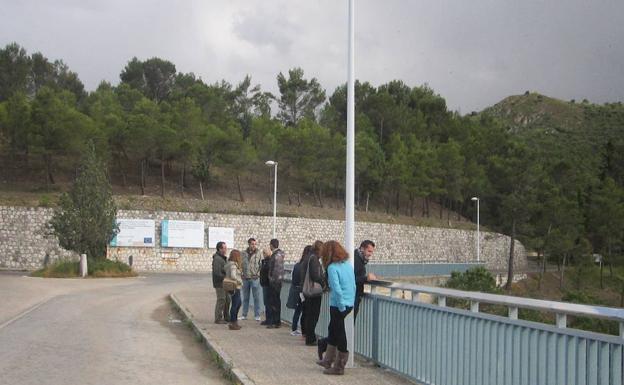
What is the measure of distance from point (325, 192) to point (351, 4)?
2575 inches

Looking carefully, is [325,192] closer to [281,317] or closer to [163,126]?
[163,126]

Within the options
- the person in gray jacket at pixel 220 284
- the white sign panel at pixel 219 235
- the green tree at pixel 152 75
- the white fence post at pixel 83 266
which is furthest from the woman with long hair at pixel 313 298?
the green tree at pixel 152 75

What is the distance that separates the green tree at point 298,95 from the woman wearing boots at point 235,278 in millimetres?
71770

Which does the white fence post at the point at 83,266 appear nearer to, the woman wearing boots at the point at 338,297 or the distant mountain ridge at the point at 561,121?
the woman wearing boots at the point at 338,297

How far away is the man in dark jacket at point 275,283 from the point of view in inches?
593

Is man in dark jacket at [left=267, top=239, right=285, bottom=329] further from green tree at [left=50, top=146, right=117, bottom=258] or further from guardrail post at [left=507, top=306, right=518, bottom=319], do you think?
green tree at [left=50, top=146, right=117, bottom=258]

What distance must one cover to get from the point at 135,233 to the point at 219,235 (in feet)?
21.9

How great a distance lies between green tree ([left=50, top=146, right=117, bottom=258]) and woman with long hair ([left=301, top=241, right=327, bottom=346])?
26.8 m

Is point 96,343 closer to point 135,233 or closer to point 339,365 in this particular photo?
point 339,365

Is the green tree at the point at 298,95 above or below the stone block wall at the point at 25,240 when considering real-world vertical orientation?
above

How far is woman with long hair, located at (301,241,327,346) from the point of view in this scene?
11156 millimetres

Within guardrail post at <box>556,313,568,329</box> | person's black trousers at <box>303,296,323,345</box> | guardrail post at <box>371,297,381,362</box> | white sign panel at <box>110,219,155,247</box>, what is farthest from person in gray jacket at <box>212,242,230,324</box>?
white sign panel at <box>110,219,155,247</box>

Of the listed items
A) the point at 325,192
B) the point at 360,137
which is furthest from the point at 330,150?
the point at 325,192

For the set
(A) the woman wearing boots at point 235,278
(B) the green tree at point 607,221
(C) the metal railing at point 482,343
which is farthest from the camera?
(B) the green tree at point 607,221
